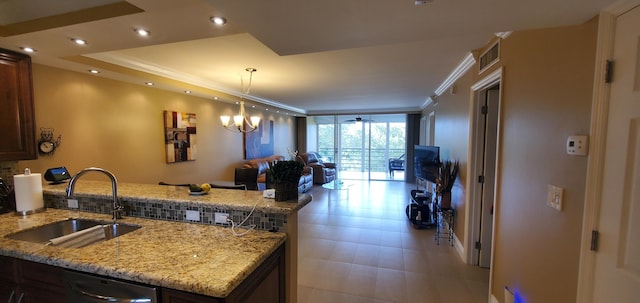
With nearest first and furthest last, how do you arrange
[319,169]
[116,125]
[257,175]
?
1. [116,125]
2. [257,175]
3. [319,169]

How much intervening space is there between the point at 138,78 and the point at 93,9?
6.00 ft

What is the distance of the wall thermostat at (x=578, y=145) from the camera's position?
3.92ft

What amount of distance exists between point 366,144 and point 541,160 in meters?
7.69

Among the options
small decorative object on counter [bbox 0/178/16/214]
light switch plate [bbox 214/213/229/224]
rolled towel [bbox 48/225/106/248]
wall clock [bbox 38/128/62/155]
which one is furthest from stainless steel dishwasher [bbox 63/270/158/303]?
wall clock [bbox 38/128/62/155]

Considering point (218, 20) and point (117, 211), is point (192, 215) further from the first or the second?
point (218, 20)

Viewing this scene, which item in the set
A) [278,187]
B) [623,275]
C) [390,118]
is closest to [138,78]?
[278,187]

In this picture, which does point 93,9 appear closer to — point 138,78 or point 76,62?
point 76,62

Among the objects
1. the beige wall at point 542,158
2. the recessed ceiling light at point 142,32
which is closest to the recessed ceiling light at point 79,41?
the recessed ceiling light at point 142,32

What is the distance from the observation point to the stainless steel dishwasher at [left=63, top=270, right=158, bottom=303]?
113cm

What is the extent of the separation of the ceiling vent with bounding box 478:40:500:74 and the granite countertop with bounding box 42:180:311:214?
6.65 feet

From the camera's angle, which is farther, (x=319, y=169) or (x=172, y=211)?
(x=319, y=169)

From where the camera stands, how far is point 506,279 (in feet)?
6.63

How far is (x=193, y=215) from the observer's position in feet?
5.71

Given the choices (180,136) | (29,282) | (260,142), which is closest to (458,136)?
(29,282)
